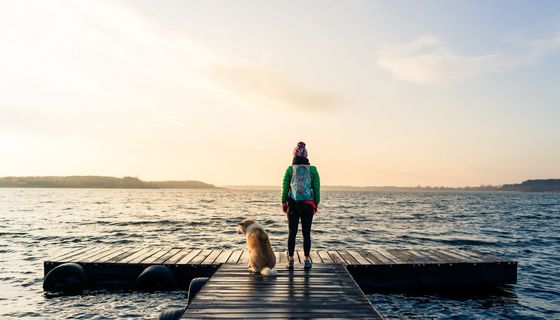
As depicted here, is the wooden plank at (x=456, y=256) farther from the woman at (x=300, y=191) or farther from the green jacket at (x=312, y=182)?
the green jacket at (x=312, y=182)

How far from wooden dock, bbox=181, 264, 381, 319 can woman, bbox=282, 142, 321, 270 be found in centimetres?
117

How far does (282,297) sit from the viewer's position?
6598 mm

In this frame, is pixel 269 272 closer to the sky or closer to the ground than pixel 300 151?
closer to the ground

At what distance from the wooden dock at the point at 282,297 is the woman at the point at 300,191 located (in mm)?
1165

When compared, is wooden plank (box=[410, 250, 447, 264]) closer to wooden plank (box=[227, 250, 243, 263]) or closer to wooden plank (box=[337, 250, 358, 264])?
wooden plank (box=[337, 250, 358, 264])

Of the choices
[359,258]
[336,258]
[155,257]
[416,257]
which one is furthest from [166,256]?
[416,257]

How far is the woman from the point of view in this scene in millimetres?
8867

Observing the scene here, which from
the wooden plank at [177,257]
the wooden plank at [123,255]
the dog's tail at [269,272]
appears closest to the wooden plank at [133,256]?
the wooden plank at [123,255]

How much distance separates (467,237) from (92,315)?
2773 centimetres

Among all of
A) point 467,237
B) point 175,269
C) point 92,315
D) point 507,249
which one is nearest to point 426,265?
point 175,269

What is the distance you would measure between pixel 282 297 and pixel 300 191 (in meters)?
2.85

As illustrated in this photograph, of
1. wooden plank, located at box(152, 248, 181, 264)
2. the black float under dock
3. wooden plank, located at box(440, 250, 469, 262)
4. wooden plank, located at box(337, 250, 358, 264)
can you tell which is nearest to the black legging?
the black float under dock

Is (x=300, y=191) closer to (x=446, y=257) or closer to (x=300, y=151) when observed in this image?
(x=300, y=151)

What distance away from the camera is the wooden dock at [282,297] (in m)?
5.77
